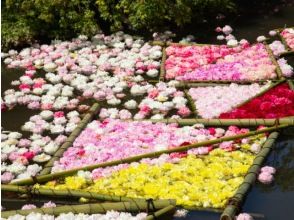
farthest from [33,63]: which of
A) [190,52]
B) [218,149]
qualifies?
[218,149]

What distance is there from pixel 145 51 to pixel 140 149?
648 cm

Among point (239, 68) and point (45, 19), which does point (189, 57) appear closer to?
point (239, 68)

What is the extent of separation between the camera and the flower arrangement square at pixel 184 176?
10.3 meters

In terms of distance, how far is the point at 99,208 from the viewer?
989 cm

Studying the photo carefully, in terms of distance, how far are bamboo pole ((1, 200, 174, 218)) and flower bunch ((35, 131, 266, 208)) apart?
1.93 feet

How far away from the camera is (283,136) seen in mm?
12328

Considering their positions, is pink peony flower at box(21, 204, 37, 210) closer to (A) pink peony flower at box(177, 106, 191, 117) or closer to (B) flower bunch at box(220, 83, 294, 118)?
(A) pink peony flower at box(177, 106, 191, 117)

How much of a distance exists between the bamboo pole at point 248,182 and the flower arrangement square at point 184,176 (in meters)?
0.16

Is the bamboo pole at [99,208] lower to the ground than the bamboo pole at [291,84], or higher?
lower

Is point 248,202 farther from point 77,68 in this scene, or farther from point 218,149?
point 77,68

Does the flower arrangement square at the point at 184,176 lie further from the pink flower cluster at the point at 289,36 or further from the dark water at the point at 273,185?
the pink flower cluster at the point at 289,36

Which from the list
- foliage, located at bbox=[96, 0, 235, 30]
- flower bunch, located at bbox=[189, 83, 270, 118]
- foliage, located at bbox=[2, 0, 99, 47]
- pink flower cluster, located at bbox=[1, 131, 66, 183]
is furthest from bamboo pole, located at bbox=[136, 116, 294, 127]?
foliage, located at bbox=[2, 0, 99, 47]

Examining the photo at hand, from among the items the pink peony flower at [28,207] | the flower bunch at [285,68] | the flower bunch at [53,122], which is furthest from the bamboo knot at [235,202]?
the flower bunch at [285,68]

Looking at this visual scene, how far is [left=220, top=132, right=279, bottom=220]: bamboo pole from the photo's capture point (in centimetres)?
940
